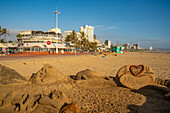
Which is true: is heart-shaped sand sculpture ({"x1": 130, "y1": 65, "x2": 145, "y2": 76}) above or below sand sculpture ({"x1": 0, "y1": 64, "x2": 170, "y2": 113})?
above

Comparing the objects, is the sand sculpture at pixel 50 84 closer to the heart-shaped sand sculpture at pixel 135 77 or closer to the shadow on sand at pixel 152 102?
the heart-shaped sand sculpture at pixel 135 77

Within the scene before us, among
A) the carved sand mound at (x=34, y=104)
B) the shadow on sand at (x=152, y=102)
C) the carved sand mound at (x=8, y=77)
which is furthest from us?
the carved sand mound at (x=8, y=77)

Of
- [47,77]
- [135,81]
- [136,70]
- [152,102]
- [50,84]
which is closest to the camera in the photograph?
[152,102]

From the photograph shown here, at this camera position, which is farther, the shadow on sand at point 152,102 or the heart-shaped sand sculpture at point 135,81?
the heart-shaped sand sculpture at point 135,81

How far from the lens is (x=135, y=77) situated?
576cm

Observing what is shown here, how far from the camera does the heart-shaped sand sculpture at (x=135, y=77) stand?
5742mm

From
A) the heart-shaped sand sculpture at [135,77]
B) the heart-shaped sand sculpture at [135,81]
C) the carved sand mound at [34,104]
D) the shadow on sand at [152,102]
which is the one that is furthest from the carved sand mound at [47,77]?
the shadow on sand at [152,102]

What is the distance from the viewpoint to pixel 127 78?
5.79m

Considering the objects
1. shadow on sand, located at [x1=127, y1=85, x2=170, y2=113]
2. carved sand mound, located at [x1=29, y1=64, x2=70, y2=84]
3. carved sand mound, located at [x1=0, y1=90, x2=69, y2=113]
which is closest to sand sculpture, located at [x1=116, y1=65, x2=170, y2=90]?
shadow on sand, located at [x1=127, y1=85, x2=170, y2=113]

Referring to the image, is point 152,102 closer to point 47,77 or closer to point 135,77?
point 135,77

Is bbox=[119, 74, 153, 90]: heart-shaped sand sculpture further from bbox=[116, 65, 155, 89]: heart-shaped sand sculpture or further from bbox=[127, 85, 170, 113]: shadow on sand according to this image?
bbox=[127, 85, 170, 113]: shadow on sand

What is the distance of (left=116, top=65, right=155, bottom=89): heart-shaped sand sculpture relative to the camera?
18.8 feet

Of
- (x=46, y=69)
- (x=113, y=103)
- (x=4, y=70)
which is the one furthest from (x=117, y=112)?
(x=4, y=70)

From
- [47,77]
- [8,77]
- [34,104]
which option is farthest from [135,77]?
[8,77]
